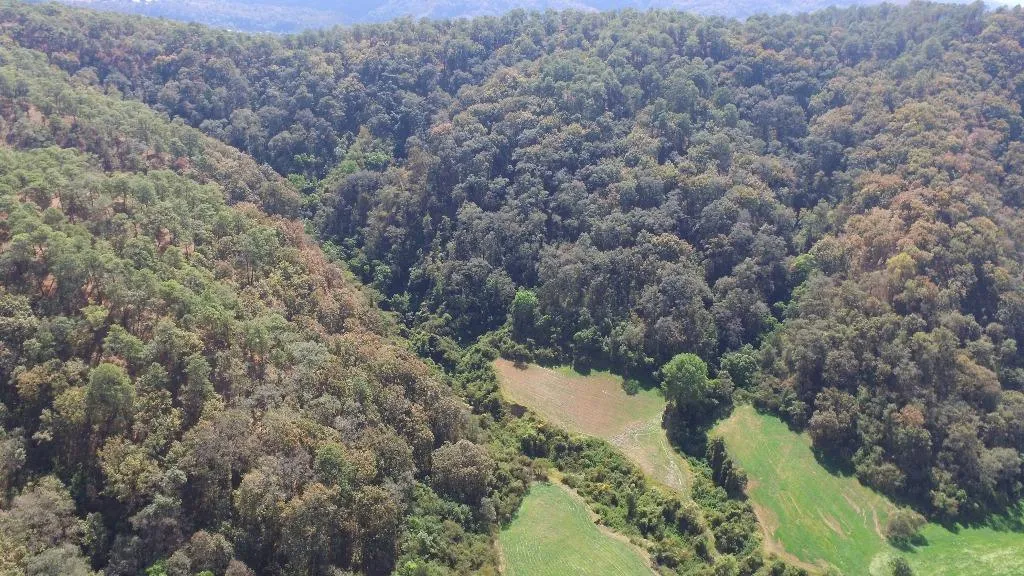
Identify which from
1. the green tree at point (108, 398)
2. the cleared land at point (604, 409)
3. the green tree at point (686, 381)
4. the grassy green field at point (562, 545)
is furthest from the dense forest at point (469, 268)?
the cleared land at point (604, 409)

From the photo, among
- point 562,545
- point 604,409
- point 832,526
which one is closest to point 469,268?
point 604,409

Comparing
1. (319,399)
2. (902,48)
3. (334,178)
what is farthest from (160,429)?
(902,48)

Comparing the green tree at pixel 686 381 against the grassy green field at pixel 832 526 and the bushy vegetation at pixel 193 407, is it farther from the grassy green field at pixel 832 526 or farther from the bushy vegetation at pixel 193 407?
the bushy vegetation at pixel 193 407

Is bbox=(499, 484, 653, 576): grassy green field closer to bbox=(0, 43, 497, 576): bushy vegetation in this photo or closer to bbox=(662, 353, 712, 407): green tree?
bbox=(0, 43, 497, 576): bushy vegetation

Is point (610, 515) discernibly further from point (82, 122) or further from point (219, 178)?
point (82, 122)

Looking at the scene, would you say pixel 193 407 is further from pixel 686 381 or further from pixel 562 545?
pixel 686 381

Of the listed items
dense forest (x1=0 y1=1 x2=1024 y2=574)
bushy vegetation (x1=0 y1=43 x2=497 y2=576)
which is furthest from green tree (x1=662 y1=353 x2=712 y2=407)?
bushy vegetation (x1=0 y1=43 x2=497 y2=576)
